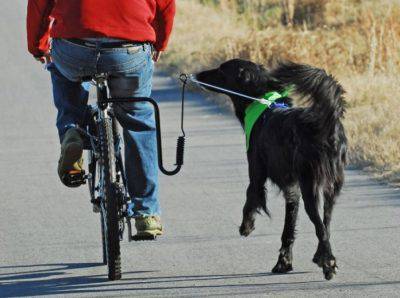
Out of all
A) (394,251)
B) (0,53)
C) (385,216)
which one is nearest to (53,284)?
(394,251)

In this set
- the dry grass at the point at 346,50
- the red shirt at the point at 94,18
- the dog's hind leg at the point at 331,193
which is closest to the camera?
the red shirt at the point at 94,18

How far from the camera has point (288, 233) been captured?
21.5 ft

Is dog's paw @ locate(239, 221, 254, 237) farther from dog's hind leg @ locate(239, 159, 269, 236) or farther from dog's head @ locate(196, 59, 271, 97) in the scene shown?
dog's head @ locate(196, 59, 271, 97)

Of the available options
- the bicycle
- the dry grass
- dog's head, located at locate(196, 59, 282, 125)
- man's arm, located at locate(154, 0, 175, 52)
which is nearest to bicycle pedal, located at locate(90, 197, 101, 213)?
the bicycle

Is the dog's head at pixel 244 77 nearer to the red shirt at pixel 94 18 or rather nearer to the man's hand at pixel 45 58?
the red shirt at pixel 94 18

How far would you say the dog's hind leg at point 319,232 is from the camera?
238 inches

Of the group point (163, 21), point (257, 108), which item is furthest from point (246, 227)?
point (163, 21)

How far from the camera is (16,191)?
383 inches

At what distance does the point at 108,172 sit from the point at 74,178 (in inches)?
21.2

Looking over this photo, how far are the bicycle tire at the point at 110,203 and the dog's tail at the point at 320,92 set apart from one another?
3.43ft

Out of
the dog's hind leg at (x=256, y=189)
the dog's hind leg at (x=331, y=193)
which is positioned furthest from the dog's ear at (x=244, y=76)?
the dog's hind leg at (x=331, y=193)

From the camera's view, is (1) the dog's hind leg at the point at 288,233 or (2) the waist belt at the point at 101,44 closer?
(2) the waist belt at the point at 101,44

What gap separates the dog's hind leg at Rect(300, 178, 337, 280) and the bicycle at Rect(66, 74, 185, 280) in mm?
722

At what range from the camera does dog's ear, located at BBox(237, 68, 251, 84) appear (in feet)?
23.5
